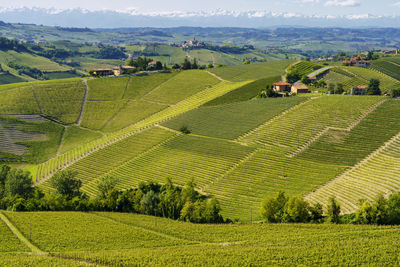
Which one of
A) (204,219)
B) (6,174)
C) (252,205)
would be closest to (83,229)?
(204,219)

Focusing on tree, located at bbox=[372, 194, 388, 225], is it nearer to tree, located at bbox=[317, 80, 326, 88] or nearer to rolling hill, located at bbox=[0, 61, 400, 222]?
rolling hill, located at bbox=[0, 61, 400, 222]

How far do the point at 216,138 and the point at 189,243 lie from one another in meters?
51.0

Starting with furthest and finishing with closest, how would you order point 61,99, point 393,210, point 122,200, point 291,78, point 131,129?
point 291,78 → point 61,99 → point 131,129 → point 122,200 → point 393,210

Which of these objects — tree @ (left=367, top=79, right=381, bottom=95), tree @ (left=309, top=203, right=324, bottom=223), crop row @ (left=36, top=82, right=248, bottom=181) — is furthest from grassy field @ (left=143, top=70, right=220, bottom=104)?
tree @ (left=309, top=203, right=324, bottom=223)

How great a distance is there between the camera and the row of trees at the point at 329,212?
53.7 meters

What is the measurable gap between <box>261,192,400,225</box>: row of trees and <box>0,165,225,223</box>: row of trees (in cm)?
924

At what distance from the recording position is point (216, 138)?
326 ft

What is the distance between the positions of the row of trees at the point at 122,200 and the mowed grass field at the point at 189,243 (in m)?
4.22

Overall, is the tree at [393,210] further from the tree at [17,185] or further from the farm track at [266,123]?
the tree at [17,185]

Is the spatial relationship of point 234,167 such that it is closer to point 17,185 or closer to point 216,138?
point 216,138

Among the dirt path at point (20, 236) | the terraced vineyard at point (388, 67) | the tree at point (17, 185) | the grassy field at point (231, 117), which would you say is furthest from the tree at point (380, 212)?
the terraced vineyard at point (388, 67)

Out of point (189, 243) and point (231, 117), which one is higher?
point (231, 117)

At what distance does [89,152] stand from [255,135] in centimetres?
4930

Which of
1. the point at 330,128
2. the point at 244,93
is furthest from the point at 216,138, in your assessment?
the point at 244,93
